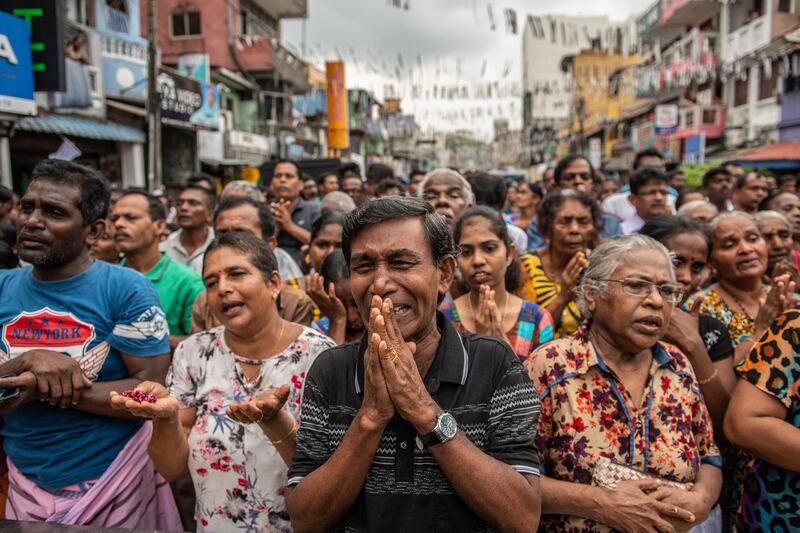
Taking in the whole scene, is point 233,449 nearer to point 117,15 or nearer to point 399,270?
point 399,270

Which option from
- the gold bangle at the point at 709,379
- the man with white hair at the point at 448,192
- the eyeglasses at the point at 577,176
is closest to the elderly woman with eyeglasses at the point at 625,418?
the gold bangle at the point at 709,379

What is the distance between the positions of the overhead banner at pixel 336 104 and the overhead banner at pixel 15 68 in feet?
67.5

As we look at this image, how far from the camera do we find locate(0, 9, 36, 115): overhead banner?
785 cm

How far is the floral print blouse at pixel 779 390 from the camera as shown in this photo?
201 centimetres

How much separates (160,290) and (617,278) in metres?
2.64

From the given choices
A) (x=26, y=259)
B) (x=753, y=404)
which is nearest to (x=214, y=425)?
(x=26, y=259)

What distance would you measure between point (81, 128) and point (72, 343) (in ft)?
40.0

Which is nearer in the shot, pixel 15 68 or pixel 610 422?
pixel 610 422

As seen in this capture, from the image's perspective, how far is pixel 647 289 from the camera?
7.36 feet

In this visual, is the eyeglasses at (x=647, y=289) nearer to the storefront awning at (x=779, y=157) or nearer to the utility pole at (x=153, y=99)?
the utility pole at (x=153, y=99)

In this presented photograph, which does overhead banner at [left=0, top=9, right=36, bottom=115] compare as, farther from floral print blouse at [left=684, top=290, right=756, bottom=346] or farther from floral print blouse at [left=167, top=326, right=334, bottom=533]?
floral print blouse at [left=684, top=290, right=756, bottom=346]

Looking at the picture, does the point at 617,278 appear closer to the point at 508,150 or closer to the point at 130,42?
the point at 130,42

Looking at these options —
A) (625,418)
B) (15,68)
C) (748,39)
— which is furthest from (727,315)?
(748,39)

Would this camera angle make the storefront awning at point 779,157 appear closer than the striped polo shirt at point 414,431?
No
